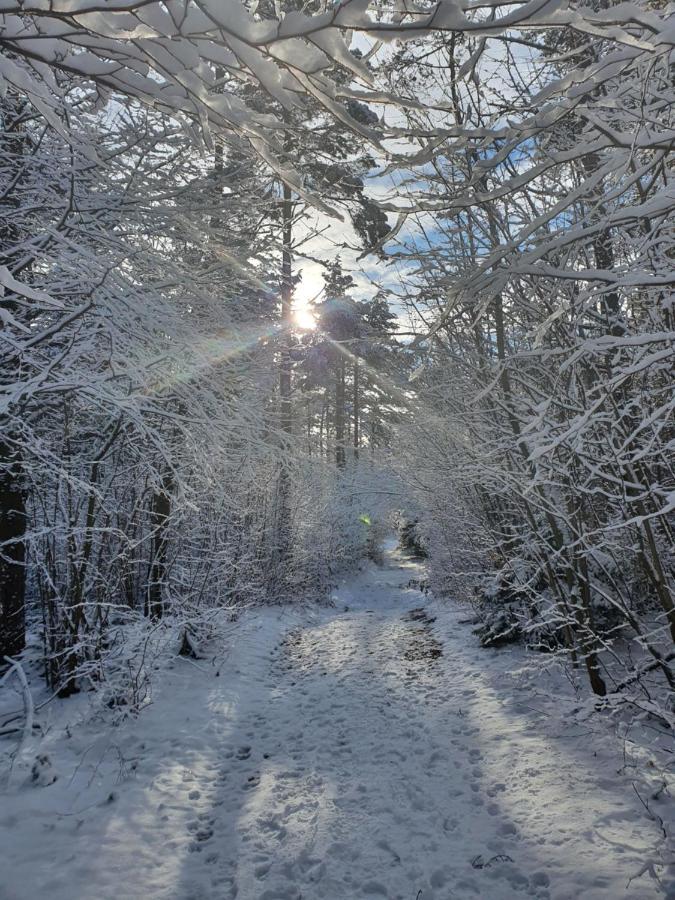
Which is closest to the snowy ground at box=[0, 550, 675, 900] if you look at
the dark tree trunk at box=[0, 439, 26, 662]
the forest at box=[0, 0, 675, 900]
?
the forest at box=[0, 0, 675, 900]

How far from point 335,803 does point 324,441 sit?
381cm

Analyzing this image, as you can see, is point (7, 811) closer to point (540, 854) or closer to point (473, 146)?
point (540, 854)

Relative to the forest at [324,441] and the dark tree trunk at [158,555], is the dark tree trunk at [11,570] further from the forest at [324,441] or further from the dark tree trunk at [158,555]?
the dark tree trunk at [158,555]

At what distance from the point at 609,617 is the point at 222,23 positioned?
22.6 ft

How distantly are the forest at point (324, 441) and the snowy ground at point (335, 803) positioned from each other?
0.09 feet

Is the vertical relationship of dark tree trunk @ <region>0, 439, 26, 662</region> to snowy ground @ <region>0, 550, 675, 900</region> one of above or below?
above

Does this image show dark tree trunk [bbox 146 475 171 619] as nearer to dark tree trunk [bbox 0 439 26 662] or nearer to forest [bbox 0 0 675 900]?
forest [bbox 0 0 675 900]

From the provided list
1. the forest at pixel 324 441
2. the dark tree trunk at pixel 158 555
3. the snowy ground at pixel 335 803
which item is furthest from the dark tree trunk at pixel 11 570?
the dark tree trunk at pixel 158 555

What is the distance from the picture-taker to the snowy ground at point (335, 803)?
3.25 metres

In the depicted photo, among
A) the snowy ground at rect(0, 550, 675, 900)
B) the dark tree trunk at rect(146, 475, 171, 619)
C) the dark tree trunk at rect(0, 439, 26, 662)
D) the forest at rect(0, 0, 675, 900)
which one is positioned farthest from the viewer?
the dark tree trunk at rect(146, 475, 171, 619)

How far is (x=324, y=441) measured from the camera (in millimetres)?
6504

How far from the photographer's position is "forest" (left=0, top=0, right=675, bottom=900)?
1.62m

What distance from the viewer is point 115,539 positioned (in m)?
6.77

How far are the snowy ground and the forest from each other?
3 centimetres
